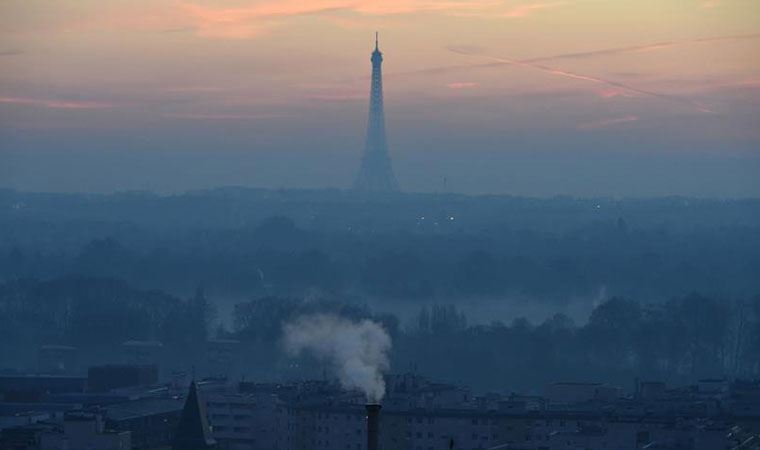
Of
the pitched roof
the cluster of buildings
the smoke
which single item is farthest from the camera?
the cluster of buildings

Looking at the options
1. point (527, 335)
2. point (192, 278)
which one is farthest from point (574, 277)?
point (527, 335)

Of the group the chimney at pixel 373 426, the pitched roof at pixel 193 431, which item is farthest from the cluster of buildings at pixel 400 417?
the chimney at pixel 373 426

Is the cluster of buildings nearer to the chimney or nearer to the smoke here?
the smoke

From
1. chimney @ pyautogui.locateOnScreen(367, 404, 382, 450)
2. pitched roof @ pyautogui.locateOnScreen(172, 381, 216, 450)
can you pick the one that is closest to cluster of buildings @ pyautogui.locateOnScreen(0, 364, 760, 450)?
pitched roof @ pyautogui.locateOnScreen(172, 381, 216, 450)

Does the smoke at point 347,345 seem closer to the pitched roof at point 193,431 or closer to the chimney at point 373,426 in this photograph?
the pitched roof at point 193,431

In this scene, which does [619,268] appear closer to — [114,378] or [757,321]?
[757,321]
